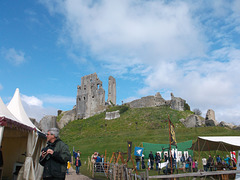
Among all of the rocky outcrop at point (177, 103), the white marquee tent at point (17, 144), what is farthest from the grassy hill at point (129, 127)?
the white marquee tent at point (17, 144)

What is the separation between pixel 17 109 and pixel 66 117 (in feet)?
175

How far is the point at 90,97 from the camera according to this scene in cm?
6519

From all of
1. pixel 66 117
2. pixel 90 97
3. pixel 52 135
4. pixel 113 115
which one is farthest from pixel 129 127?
pixel 52 135

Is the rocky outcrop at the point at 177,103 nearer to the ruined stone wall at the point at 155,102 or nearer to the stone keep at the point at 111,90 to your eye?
the ruined stone wall at the point at 155,102

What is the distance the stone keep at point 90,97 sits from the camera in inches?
2507

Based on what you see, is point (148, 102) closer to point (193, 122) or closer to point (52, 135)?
point (193, 122)

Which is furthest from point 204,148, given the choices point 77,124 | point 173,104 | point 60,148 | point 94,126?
point 77,124

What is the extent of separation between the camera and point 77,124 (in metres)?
55.7

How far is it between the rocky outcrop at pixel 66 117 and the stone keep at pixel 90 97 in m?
1.40

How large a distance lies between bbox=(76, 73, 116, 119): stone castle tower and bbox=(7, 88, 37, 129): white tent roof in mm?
51392

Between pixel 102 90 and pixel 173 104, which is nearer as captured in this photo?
pixel 173 104

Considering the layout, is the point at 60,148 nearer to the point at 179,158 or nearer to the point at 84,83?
the point at 179,158

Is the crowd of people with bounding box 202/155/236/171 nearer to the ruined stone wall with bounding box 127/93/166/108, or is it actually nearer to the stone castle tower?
the ruined stone wall with bounding box 127/93/166/108

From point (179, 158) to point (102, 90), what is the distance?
47845 mm
